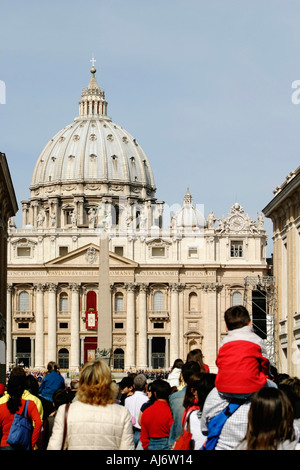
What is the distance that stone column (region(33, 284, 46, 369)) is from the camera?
10194 cm

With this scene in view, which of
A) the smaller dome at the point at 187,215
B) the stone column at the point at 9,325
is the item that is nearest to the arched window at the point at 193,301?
the smaller dome at the point at 187,215

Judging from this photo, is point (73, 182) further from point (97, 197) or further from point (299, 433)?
point (299, 433)

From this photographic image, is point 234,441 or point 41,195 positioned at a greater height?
point 41,195

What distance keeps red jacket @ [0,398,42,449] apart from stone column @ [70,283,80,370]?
8882 cm

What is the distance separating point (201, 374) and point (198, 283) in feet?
302

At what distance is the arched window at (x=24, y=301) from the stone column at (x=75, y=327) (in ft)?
13.5

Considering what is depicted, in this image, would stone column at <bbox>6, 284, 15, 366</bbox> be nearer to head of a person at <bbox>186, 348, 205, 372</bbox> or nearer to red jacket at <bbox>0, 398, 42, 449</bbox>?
head of a person at <bbox>186, 348, 205, 372</bbox>

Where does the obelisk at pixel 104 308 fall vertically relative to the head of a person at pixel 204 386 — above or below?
above

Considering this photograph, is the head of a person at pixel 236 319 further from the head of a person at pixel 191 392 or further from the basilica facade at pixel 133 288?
the basilica facade at pixel 133 288

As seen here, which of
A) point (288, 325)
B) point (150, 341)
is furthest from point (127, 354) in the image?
point (288, 325)

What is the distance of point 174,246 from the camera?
341 ft

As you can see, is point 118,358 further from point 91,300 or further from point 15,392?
point 15,392

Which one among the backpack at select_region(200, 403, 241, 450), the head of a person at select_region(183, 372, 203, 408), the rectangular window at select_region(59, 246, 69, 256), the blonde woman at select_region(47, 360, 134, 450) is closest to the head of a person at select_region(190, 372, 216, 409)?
the head of a person at select_region(183, 372, 203, 408)

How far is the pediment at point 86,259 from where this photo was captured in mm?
102500
